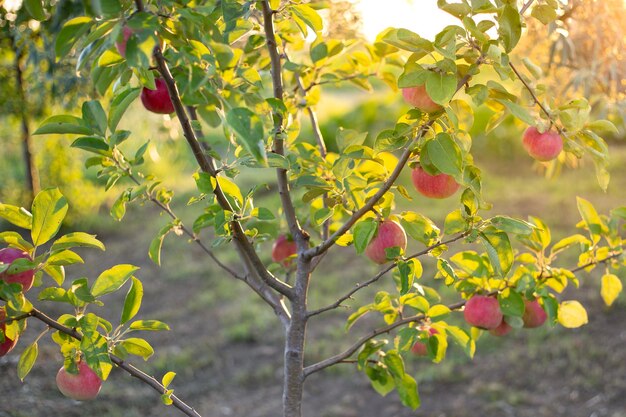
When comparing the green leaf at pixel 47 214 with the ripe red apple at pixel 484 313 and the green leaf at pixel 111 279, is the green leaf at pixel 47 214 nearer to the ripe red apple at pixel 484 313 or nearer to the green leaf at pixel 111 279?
the green leaf at pixel 111 279

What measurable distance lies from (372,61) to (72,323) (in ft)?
2.33

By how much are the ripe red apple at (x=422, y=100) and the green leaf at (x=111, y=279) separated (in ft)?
1.40

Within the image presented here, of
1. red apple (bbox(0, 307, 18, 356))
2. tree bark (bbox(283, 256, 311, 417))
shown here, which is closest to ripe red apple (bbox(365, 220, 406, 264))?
tree bark (bbox(283, 256, 311, 417))

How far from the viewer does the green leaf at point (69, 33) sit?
73 centimetres

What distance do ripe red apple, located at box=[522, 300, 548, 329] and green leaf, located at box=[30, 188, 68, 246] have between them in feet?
2.66

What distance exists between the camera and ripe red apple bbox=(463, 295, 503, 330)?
1.17 meters

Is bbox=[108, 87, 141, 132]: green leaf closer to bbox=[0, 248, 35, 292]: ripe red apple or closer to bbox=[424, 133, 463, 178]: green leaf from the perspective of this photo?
bbox=[0, 248, 35, 292]: ripe red apple

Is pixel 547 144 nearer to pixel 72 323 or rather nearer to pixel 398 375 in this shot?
pixel 398 375

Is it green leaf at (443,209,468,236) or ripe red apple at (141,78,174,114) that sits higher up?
ripe red apple at (141,78,174,114)

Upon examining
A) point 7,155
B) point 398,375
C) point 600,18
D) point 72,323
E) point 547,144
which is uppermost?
point 7,155

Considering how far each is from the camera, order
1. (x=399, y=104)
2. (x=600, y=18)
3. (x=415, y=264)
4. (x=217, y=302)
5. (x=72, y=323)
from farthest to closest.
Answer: (x=399, y=104)
(x=217, y=302)
(x=600, y=18)
(x=415, y=264)
(x=72, y=323)

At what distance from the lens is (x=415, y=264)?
3.59 ft

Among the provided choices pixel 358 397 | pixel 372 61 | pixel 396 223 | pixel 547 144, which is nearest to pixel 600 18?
pixel 372 61

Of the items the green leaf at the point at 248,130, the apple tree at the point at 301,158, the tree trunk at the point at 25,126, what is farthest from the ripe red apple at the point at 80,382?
the tree trunk at the point at 25,126
